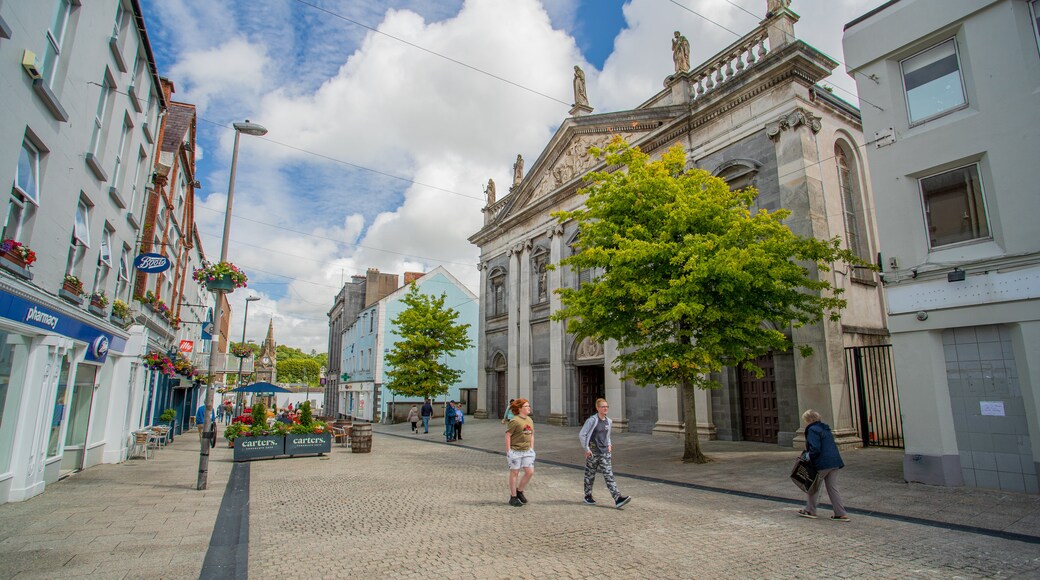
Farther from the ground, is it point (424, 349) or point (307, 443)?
point (424, 349)

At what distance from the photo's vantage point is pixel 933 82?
33.3 feet

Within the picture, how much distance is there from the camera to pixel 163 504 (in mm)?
8844

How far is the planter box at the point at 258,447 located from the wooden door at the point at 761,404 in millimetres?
14167

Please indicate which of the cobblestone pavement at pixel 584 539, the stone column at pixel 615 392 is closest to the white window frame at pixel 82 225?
the cobblestone pavement at pixel 584 539

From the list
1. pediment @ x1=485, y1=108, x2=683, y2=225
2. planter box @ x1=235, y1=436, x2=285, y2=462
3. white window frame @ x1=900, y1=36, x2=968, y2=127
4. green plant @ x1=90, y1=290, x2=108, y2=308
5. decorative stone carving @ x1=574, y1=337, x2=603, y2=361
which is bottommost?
planter box @ x1=235, y1=436, x2=285, y2=462

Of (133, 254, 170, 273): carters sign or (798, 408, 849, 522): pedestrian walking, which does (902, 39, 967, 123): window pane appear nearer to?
(798, 408, 849, 522): pedestrian walking

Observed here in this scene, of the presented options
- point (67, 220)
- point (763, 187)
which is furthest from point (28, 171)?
point (763, 187)

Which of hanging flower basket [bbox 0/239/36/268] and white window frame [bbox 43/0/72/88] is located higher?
white window frame [bbox 43/0/72/88]

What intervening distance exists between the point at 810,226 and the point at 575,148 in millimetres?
13988

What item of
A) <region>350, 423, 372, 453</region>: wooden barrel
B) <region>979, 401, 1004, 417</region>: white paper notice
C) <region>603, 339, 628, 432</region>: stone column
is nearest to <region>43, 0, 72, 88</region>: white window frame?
<region>350, 423, 372, 453</region>: wooden barrel

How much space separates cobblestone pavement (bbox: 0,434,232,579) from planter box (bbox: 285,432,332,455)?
11.3 feet

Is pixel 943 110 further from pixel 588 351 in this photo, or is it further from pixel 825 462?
pixel 588 351

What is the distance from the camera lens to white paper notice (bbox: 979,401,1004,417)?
8820 millimetres

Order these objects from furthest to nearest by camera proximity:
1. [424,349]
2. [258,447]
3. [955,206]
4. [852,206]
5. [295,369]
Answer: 1. [295,369]
2. [424,349]
3. [852,206]
4. [258,447]
5. [955,206]
